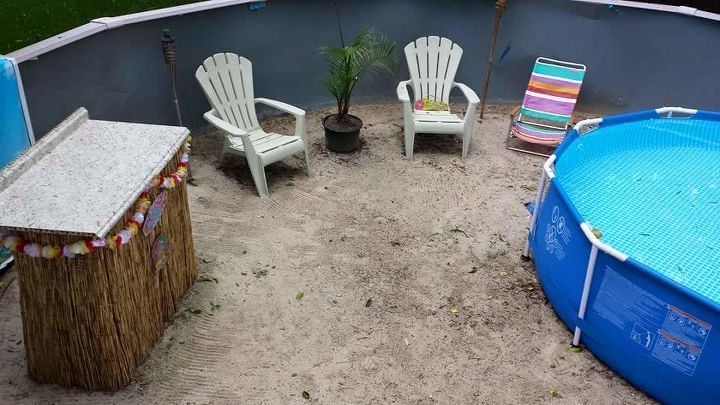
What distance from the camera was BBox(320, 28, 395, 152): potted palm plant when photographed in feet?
17.2

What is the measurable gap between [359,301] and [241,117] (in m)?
2.21

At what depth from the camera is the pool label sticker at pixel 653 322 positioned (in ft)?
9.82

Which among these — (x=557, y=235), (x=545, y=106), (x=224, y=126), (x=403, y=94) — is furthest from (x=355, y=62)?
(x=557, y=235)

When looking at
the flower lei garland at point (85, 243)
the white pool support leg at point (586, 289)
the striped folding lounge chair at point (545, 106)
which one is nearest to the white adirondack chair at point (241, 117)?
the flower lei garland at point (85, 243)

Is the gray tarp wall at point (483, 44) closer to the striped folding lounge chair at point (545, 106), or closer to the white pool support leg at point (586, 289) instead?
the striped folding lounge chair at point (545, 106)

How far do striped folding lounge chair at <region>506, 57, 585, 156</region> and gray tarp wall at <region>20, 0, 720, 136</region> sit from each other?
0.50 metres

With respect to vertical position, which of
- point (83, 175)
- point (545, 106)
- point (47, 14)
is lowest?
point (545, 106)

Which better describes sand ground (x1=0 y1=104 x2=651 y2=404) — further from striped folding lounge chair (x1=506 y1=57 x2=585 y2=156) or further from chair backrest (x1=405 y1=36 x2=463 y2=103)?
chair backrest (x1=405 y1=36 x2=463 y2=103)

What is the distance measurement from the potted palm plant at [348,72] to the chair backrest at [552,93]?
147cm

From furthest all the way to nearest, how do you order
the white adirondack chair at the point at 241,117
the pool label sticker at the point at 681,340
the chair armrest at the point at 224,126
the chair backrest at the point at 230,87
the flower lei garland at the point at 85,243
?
the chair backrest at the point at 230,87, the white adirondack chair at the point at 241,117, the chair armrest at the point at 224,126, the pool label sticker at the point at 681,340, the flower lei garland at the point at 85,243

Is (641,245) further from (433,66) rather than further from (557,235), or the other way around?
(433,66)

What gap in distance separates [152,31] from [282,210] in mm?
1815

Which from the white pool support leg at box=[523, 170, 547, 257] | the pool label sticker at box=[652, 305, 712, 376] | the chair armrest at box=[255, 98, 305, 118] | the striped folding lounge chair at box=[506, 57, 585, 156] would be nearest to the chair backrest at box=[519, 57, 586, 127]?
the striped folding lounge chair at box=[506, 57, 585, 156]

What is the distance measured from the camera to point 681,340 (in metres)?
3.04
